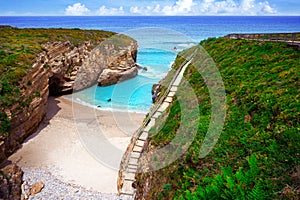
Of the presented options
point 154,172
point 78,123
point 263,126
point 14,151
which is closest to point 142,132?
point 154,172

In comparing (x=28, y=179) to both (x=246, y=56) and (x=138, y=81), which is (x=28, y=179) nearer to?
(x=246, y=56)

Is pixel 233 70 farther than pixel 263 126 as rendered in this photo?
Yes

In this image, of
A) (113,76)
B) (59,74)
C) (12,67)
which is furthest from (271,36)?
(113,76)

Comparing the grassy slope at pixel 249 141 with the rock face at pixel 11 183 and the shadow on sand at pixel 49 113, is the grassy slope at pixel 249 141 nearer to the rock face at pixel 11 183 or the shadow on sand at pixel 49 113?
the rock face at pixel 11 183

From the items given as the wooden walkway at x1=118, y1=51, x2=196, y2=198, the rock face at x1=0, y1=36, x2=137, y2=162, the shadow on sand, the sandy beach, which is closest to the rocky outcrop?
the rock face at x1=0, y1=36, x2=137, y2=162

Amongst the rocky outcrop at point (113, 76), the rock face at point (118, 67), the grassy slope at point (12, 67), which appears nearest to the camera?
the grassy slope at point (12, 67)

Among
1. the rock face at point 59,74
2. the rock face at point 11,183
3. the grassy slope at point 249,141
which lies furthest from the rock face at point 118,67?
the grassy slope at point 249,141

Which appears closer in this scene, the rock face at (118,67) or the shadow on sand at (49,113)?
the shadow on sand at (49,113)

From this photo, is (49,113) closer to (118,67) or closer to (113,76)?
(113,76)
